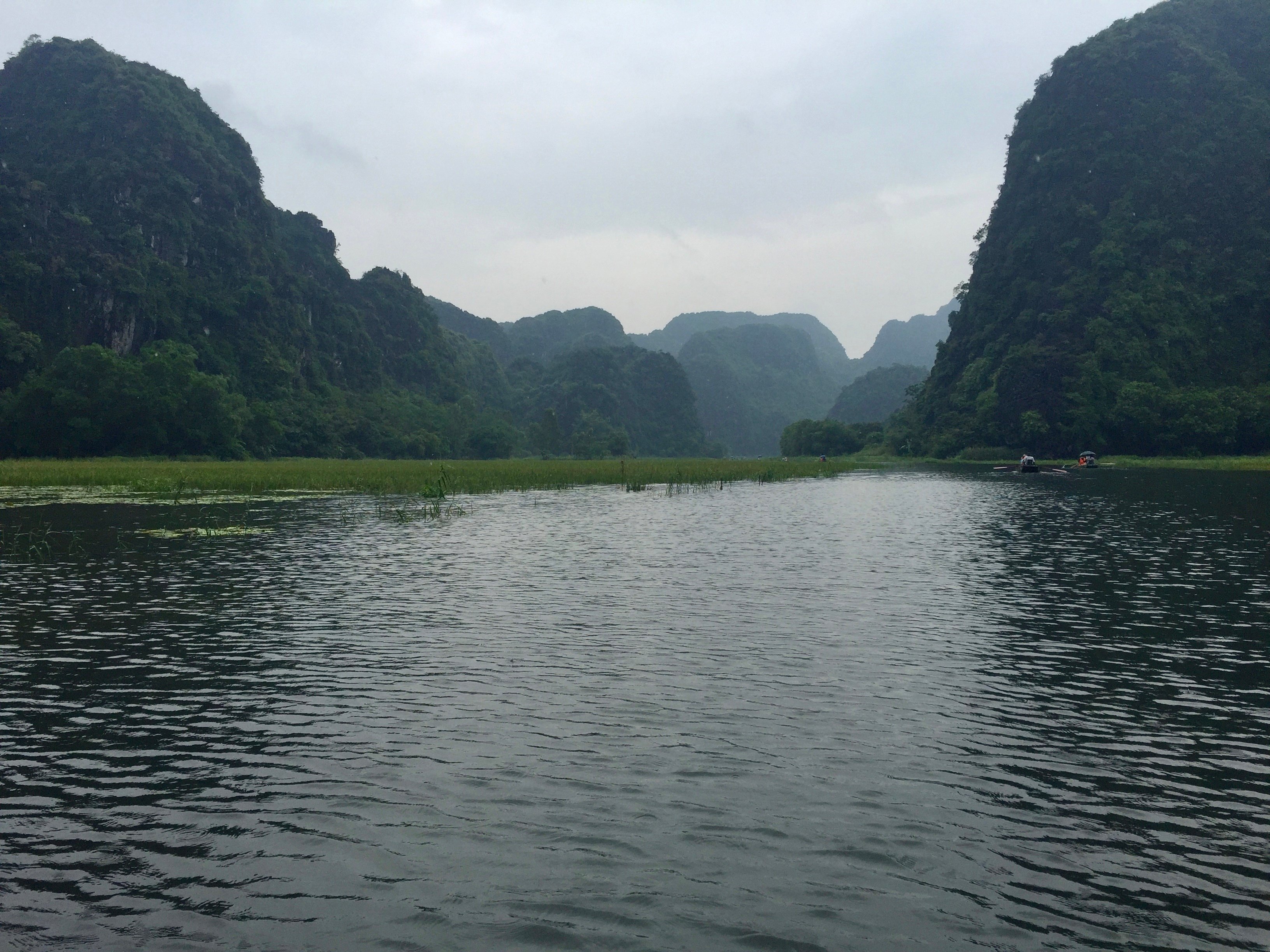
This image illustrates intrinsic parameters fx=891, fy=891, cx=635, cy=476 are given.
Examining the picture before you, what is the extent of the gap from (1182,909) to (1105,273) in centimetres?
13889

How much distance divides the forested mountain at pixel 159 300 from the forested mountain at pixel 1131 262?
8500 cm

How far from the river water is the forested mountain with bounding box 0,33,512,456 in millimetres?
75707

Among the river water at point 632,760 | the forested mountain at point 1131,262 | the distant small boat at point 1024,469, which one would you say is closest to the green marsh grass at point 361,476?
the distant small boat at point 1024,469

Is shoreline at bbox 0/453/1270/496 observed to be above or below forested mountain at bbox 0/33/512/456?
below

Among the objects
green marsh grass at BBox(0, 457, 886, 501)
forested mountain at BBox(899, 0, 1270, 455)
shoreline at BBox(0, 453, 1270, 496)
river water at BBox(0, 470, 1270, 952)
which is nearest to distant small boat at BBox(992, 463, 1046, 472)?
shoreline at BBox(0, 453, 1270, 496)

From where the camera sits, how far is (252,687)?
457 inches

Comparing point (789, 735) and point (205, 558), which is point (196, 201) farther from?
point (789, 735)

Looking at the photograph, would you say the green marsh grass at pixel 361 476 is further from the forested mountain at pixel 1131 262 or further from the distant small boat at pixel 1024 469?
the forested mountain at pixel 1131 262

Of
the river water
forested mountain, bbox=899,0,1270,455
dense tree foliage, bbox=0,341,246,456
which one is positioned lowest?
the river water

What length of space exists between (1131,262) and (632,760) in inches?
5489

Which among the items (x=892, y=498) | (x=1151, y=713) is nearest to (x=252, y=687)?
(x=1151, y=713)

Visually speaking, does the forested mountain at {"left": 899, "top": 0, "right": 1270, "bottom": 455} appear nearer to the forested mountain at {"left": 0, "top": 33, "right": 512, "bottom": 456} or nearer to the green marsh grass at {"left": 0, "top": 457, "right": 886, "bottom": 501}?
the green marsh grass at {"left": 0, "top": 457, "right": 886, "bottom": 501}

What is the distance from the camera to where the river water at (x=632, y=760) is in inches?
238

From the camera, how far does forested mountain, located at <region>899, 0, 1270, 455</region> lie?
4387 inches
